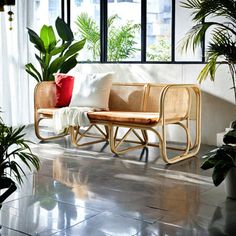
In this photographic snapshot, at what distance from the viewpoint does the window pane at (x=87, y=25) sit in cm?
598

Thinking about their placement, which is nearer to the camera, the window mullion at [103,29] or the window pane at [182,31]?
the window pane at [182,31]

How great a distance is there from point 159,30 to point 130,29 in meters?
0.44

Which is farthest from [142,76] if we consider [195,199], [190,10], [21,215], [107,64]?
[21,215]

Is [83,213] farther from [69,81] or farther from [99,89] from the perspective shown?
[69,81]

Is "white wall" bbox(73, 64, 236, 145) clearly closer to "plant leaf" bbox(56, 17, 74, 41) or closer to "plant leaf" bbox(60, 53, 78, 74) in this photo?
"plant leaf" bbox(60, 53, 78, 74)

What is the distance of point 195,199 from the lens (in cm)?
299

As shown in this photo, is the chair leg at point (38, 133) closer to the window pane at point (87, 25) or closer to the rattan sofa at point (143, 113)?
the rattan sofa at point (143, 113)

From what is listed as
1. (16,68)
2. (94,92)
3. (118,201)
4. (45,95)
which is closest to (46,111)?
(45,95)

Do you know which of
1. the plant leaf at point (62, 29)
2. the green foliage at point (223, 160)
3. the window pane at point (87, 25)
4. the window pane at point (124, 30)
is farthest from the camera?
the window pane at point (87, 25)

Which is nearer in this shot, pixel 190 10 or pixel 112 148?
pixel 112 148

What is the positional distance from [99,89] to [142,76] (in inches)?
32.8

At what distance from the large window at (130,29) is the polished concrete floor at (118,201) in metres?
1.66

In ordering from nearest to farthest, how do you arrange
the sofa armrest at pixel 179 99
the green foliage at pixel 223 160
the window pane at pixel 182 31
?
the green foliage at pixel 223 160, the sofa armrest at pixel 179 99, the window pane at pixel 182 31

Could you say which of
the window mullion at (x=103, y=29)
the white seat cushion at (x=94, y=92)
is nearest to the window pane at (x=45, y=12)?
the window mullion at (x=103, y=29)
